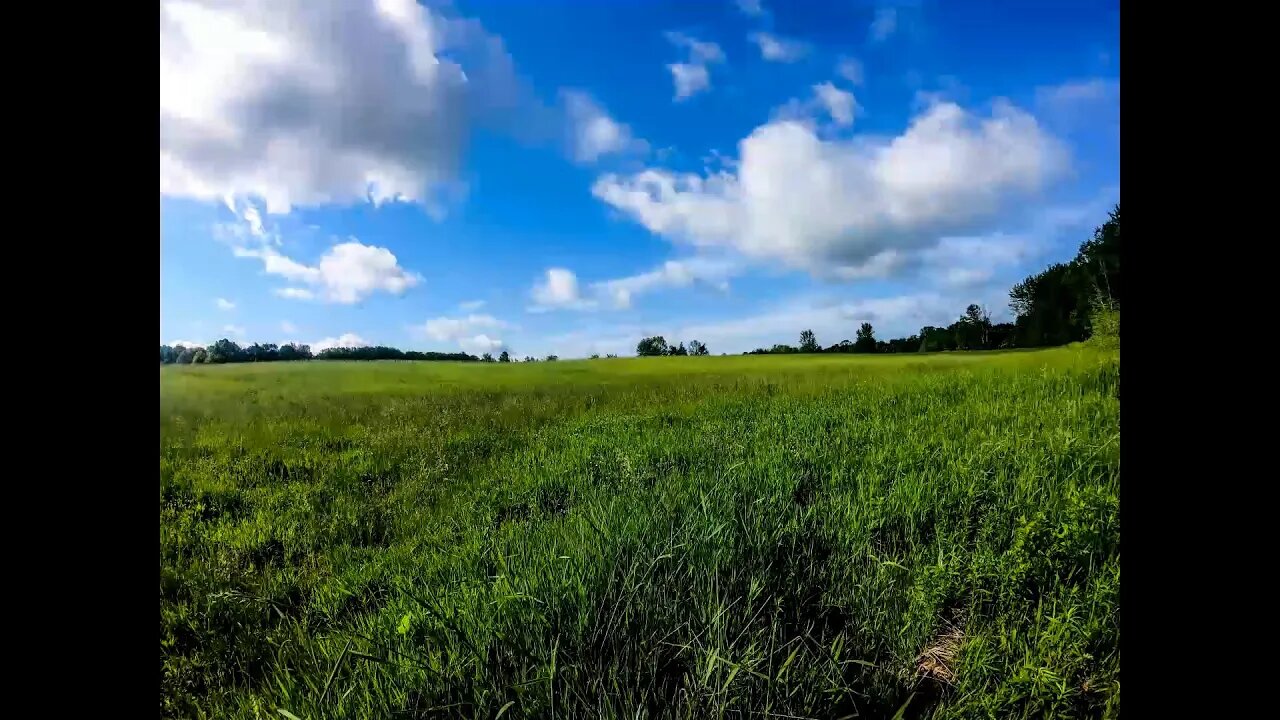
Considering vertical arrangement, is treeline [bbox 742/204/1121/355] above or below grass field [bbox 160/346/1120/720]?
above

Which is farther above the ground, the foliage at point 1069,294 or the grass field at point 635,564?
the foliage at point 1069,294

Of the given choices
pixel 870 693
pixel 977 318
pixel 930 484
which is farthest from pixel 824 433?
pixel 977 318

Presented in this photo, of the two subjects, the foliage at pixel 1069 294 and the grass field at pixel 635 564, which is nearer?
the grass field at pixel 635 564

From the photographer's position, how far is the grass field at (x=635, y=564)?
64.4 inches

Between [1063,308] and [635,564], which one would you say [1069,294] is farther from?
[635,564]

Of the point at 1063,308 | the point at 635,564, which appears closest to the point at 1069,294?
the point at 1063,308

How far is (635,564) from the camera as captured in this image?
6.74ft

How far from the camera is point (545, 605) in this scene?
1912mm

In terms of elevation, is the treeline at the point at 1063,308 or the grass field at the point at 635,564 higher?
the treeline at the point at 1063,308

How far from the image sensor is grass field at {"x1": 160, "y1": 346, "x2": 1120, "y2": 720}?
163cm

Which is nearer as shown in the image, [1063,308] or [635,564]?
[635,564]
